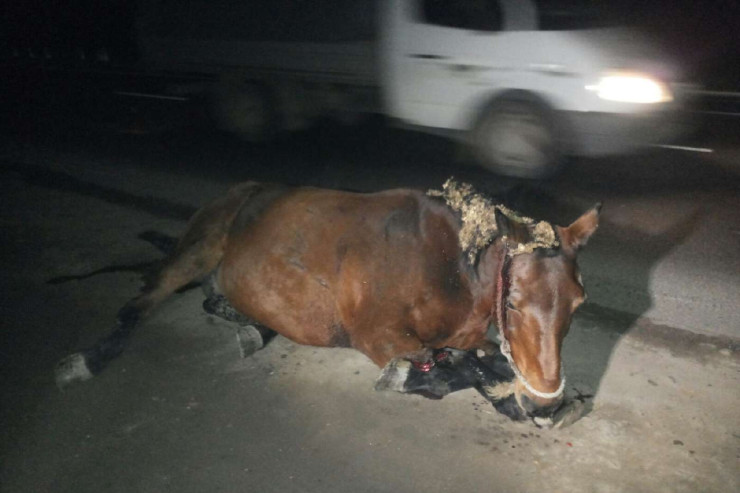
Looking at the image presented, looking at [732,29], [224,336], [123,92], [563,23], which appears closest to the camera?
[224,336]

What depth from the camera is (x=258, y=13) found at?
1002 centimetres

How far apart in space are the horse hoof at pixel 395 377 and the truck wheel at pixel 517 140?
515 cm

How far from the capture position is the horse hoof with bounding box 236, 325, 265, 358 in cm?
400

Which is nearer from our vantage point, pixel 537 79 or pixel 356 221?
pixel 356 221

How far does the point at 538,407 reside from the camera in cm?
271

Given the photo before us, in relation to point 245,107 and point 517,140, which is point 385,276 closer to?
point 517,140

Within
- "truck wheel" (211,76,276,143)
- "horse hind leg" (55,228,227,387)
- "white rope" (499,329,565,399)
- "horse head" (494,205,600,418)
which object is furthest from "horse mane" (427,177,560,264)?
"truck wheel" (211,76,276,143)

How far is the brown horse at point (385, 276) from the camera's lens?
8.87 ft

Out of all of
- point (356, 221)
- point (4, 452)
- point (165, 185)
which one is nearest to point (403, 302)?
point (356, 221)

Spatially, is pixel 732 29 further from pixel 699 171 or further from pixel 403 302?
pixel 403 302

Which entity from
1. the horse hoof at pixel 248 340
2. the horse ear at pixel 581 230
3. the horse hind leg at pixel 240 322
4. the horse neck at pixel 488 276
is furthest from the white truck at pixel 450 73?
the horse hoof at pixel 248 340

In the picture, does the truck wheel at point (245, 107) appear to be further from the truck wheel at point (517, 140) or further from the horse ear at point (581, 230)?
the horse ear at point (581, 230)

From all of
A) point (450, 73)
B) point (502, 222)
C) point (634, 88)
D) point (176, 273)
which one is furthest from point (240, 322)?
point (634, 88)

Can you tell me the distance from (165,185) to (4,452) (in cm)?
525
